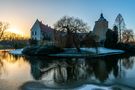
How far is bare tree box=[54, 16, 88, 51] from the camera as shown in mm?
49037

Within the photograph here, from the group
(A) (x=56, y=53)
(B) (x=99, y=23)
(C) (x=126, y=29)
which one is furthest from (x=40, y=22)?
(A) (x=56, y=53)

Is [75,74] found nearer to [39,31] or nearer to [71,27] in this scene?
[71,27]

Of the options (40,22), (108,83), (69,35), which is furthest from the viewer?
(40,22)

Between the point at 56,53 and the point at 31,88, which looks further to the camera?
the point at 56,53

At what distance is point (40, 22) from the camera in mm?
84688

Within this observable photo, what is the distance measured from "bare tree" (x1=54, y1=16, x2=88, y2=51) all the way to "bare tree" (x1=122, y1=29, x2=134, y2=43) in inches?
1241

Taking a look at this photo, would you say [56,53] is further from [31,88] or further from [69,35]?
[31,88]

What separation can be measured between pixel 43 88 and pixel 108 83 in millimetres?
4439

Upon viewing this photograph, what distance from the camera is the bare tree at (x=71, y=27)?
49.0 m

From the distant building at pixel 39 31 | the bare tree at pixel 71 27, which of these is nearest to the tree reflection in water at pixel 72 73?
the bare tree at pixel 71 27

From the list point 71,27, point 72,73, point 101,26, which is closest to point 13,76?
point 72,73

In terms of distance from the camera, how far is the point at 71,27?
4938 cm

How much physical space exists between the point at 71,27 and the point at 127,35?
34.7 m

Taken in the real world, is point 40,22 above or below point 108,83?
above
